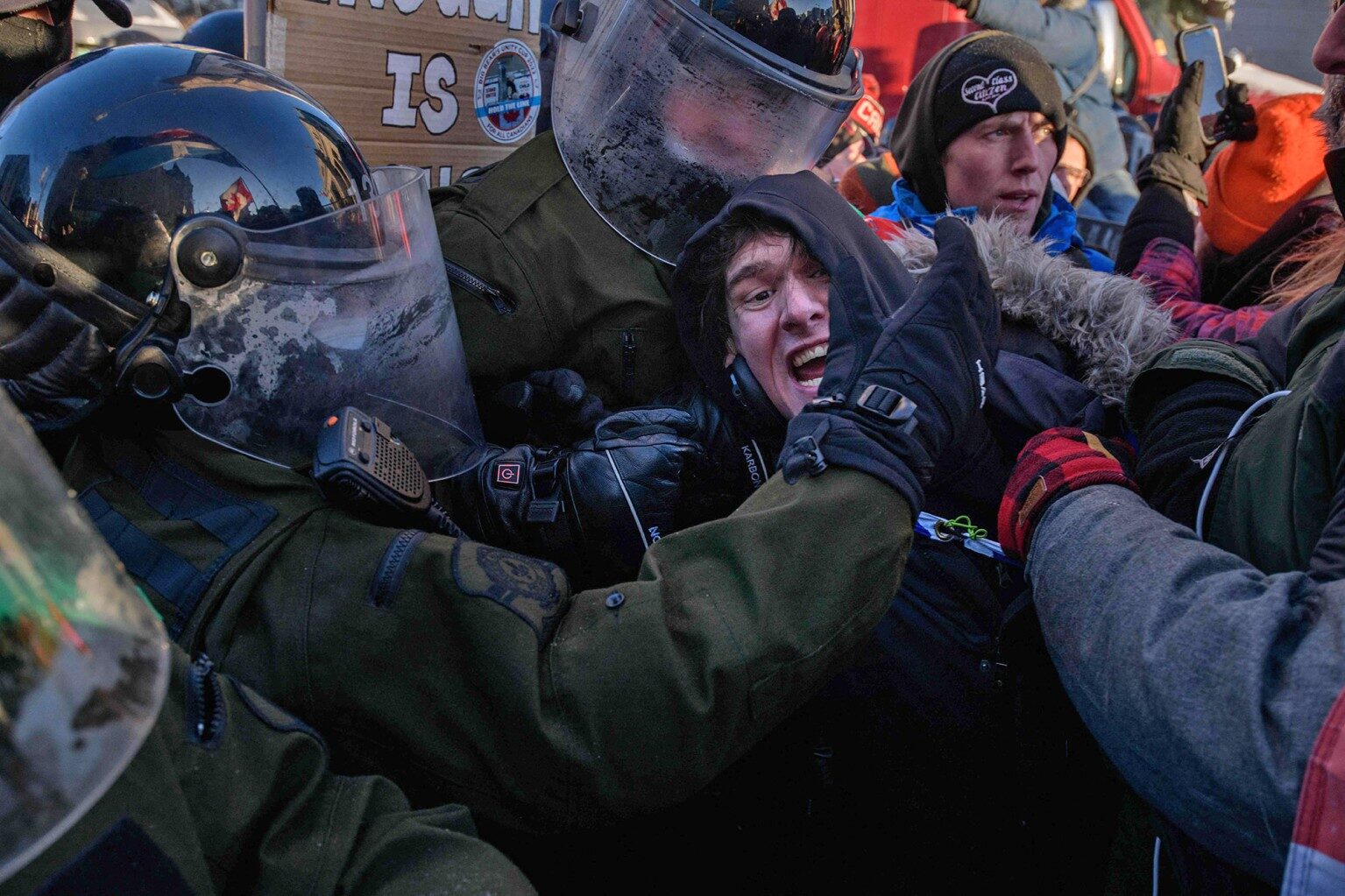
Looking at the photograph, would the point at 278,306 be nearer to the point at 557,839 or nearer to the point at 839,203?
the point at 557,839

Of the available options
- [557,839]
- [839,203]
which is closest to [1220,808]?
[557,839]

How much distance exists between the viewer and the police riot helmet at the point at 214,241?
1444 millimetres

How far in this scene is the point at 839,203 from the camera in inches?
85.8

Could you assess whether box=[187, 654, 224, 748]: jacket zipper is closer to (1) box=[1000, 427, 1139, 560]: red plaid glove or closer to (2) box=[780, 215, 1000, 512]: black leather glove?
(2) box=[780, 215, 1000, 512]: black leather glove

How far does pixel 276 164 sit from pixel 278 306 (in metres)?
0.27

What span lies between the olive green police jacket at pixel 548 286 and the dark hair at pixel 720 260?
94mm

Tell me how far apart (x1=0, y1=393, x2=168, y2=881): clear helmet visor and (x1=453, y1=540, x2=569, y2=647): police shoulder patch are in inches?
29.0

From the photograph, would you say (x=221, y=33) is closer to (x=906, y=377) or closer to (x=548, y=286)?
(x=548, y=286)

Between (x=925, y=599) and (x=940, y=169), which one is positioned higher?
(x=940, y=169)

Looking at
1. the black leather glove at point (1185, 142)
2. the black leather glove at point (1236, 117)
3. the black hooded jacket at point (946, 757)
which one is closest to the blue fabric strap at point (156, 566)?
the black hooded jacket at point (946, 757)

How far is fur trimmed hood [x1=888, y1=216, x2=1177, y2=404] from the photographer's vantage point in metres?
2.21

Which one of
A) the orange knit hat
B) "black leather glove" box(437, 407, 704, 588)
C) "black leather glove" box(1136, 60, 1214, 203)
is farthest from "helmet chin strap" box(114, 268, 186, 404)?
the orange knit hat

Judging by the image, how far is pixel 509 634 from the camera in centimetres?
135

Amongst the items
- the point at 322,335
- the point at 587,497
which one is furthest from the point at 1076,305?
the point at 322,335
